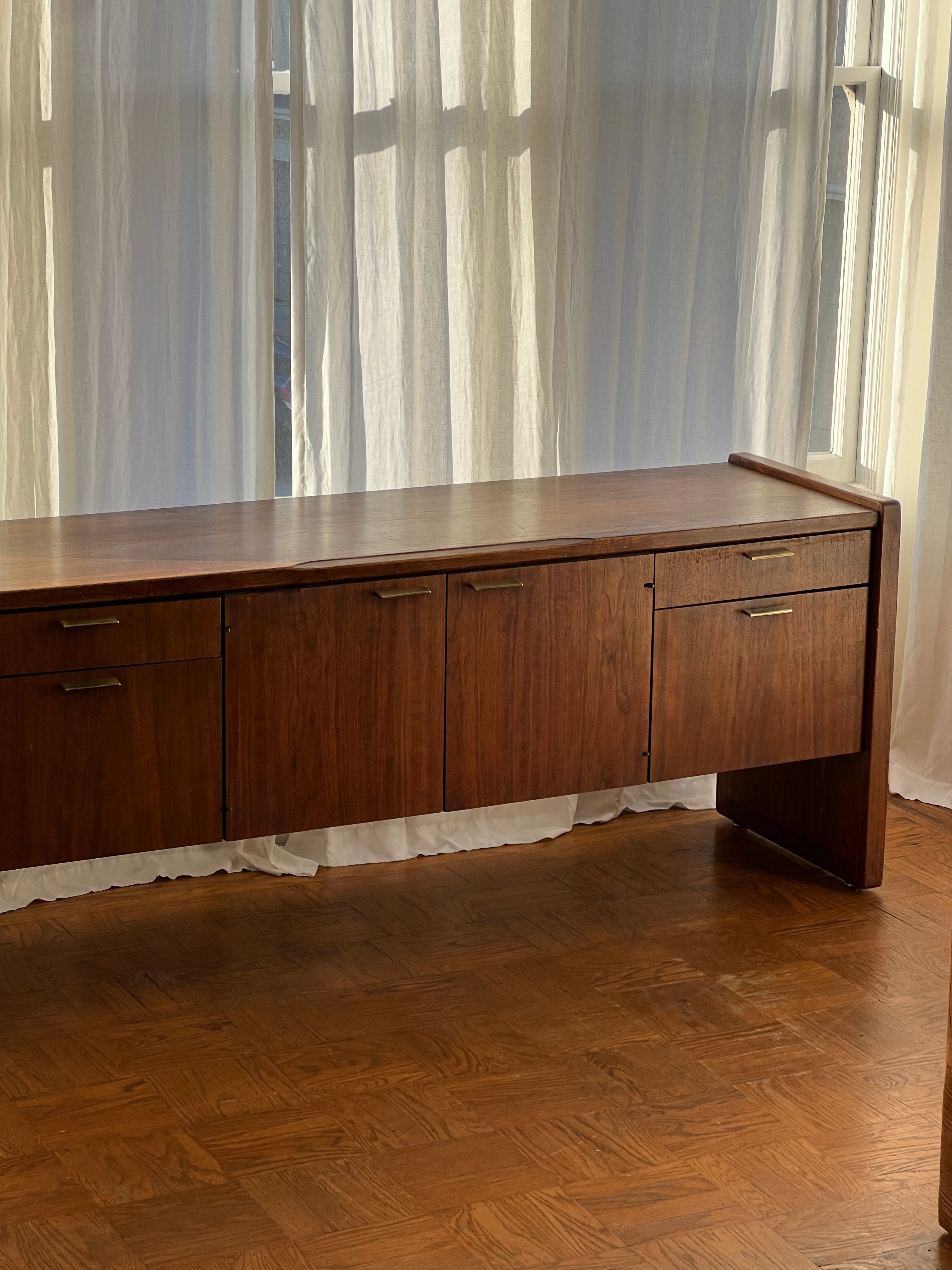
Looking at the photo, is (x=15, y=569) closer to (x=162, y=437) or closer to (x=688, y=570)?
(x=162, y=437)

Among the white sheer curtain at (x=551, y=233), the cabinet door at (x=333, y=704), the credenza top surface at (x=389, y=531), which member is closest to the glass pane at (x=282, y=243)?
the white sheer curtain at (x=551, y=233)

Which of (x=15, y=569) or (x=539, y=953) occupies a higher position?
(x=15, y=569)

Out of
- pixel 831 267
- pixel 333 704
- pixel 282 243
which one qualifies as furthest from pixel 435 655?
pixel 831 267

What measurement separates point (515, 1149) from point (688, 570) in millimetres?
1057

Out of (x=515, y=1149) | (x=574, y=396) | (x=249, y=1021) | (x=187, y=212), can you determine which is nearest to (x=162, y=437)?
(x=187, y=212)

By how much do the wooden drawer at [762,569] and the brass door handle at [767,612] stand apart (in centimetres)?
3

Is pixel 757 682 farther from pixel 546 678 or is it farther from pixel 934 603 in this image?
pixel 934 603

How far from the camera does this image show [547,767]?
278 cm

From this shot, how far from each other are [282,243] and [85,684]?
1.11 meters

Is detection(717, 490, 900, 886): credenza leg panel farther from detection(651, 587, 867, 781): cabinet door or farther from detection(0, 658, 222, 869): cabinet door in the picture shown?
detection(0, 658, 222, 869): cabinet door

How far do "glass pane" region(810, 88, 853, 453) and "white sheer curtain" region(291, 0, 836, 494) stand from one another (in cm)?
16

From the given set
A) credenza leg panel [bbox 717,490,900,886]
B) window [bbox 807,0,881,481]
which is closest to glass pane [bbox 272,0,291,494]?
credenza leg panel [bbox 717,490,900,886]

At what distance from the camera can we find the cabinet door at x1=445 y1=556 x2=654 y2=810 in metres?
2.67

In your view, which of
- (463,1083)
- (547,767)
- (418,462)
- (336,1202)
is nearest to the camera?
(336,1202)
